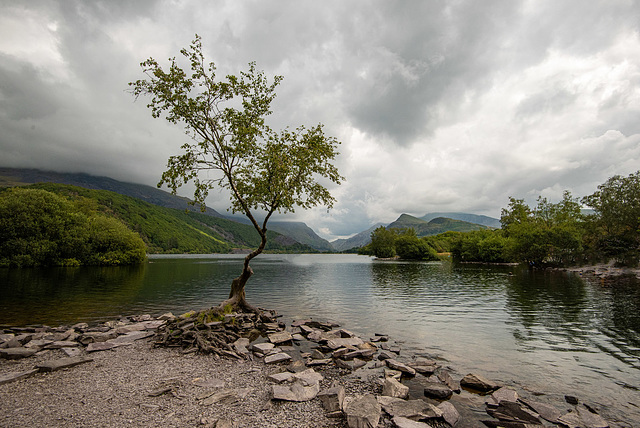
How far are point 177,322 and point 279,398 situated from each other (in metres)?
13.5

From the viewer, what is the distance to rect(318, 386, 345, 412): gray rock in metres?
10.7

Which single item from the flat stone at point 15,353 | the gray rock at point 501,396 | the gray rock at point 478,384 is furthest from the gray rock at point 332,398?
the flat stone at point 15,353

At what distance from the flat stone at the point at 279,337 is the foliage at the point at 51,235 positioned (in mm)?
103051

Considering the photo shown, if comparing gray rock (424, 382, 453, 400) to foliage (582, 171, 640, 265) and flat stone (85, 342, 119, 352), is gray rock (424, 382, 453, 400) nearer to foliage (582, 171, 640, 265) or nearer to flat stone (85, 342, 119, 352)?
flat stone (85, 342, 119, 352)

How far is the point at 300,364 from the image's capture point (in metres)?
15.9

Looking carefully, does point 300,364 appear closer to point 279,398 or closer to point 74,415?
point 279,398

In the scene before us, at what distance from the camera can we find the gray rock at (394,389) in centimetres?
1221

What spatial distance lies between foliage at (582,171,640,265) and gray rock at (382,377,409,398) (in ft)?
370

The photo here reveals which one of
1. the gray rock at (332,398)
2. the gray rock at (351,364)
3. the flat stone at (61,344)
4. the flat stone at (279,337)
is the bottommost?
the flat stone at (61,344)

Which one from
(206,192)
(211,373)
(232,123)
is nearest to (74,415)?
(211,373)

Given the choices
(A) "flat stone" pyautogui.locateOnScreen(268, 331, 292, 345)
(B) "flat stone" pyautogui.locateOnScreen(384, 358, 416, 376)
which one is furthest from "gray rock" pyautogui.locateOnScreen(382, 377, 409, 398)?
(A) "flat stone" pyautogui.locateOnScreen(268, 331, 292, 345)

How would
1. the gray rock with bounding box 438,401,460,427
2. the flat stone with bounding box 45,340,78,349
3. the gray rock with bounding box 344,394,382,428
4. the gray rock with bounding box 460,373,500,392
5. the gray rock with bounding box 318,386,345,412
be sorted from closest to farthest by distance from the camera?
the gray rock with bounding box 344,394,382,428
the gray rock with bounding box 438,401,460,427
the gray rock with bounding box 318,386,345,412
the gray rock with bounding box 460,373,500,392
the flat stone with bounding box 45,340,78,349

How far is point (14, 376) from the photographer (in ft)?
42.3

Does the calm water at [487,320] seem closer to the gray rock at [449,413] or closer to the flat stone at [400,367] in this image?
the flat stone at [400,367]
